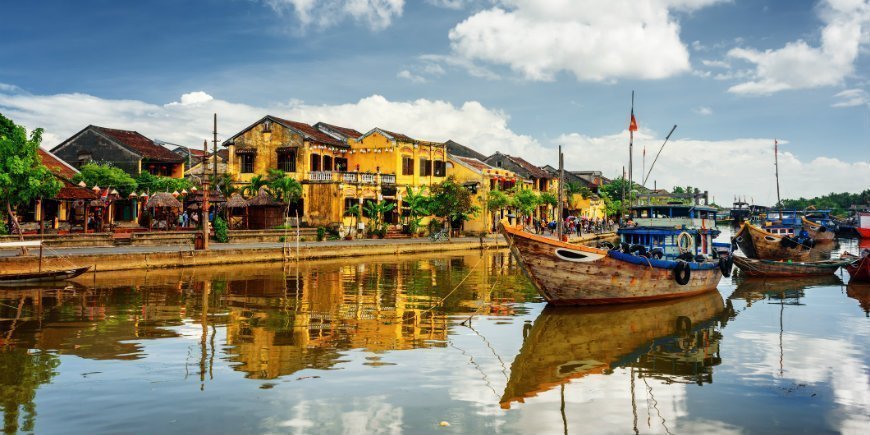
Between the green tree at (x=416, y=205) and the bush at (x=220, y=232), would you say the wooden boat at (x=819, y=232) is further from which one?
the bush at (x=220, y=232)

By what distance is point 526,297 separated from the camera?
68.2ft

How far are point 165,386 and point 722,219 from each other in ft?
515

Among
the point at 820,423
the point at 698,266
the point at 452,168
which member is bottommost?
the point at 820,423

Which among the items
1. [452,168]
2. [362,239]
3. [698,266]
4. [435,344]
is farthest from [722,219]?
[435,344]

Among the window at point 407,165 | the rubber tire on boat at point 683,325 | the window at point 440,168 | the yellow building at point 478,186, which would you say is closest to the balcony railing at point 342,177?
the window at point 407,165

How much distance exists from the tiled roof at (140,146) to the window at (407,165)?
17981 millimetres

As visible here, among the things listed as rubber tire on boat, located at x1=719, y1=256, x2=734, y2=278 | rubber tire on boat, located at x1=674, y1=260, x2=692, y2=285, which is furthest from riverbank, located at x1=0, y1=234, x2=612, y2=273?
rubber tire on boat, located at x1=719, y1=256, x2=734, y2=278

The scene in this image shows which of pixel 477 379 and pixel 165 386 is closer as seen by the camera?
pixel 165 386

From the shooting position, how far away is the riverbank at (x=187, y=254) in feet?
76.1

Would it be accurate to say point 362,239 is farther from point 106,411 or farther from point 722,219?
point 722,219

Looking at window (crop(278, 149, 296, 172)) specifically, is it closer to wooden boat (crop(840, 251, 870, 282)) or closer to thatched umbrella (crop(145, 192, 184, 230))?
thatched umbrella (crop(145, 192, 184, 230))

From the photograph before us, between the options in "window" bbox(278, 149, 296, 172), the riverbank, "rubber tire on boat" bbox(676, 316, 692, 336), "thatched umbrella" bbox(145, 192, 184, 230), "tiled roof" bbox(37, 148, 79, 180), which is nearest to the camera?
"rubber tire on boat" bbox(676, 316, 692, 336)

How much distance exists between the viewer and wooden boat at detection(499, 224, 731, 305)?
1750 cm

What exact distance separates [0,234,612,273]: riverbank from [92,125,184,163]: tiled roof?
2005cm
